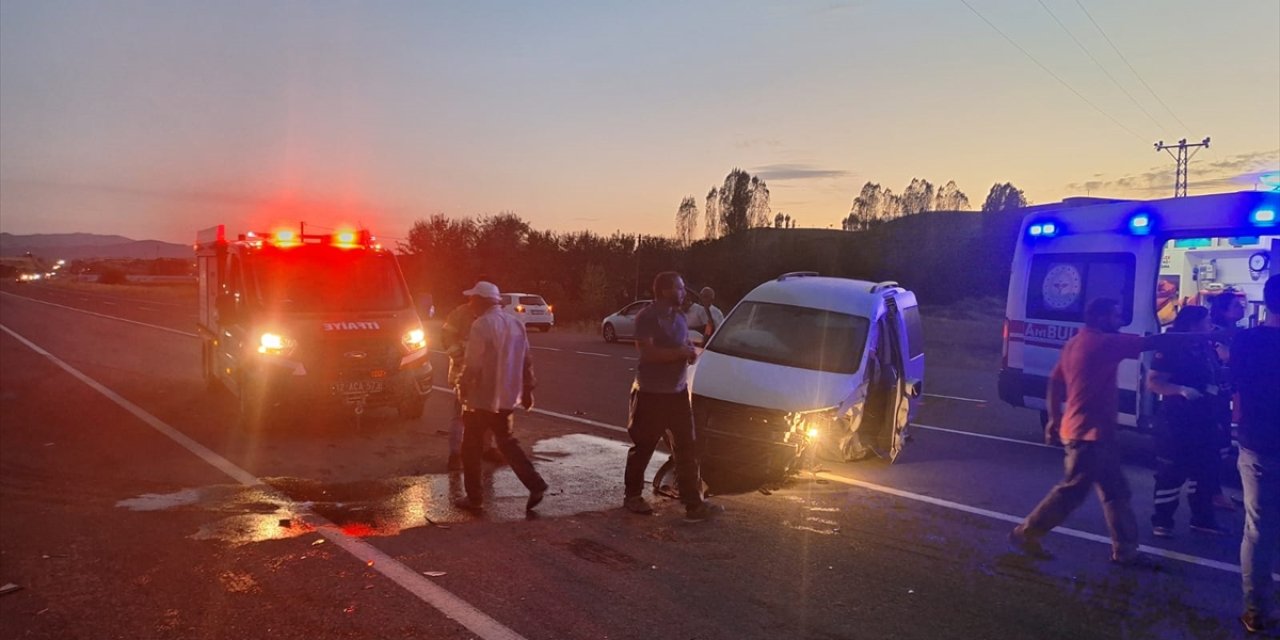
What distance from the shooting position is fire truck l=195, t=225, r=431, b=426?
31.8 ft

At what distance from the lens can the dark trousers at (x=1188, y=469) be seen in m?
6.60

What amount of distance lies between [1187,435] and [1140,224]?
366 cm

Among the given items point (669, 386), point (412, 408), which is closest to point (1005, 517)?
point (669, 386)

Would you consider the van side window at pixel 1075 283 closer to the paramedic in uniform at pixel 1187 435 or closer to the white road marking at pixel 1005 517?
the paramedic in uniform at pixel 1187 435

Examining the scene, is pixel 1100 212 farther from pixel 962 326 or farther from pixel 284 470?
pixel 962 326

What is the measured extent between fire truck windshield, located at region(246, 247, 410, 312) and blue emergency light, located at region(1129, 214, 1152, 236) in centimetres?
858

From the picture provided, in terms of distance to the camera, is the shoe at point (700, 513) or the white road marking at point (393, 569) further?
the shoe at point (700, 513)

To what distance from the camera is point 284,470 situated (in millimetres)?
8234

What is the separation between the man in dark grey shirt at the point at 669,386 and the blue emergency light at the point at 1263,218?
246 inches

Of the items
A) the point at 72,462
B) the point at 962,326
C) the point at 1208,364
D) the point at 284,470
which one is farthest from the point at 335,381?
the point at 962,326

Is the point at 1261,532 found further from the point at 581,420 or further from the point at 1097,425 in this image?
the point at 581,420

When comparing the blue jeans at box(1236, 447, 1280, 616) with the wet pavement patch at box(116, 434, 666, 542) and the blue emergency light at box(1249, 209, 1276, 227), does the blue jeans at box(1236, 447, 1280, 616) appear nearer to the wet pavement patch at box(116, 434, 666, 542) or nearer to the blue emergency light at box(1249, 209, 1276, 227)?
the wet pavement patch at box(116, 434, 666, 542)

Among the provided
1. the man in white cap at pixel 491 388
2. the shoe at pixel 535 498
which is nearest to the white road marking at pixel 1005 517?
the shoe at pixel 535 498

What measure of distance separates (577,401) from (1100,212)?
745 centimetres
